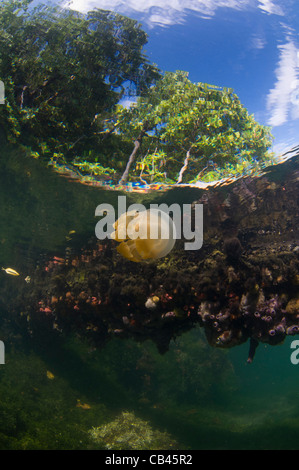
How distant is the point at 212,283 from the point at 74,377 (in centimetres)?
1238

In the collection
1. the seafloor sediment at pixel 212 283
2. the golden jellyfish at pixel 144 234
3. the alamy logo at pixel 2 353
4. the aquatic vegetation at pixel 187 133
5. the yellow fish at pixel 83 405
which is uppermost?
the aquatic vegetation at pixel 187 133

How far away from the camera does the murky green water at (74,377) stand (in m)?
10.6

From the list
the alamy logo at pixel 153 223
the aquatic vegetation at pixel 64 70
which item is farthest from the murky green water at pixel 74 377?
the aquatic vegetation at pixel 64 70

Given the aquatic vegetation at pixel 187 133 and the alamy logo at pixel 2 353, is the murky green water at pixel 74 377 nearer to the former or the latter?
the alamy logo at pixel 2 353

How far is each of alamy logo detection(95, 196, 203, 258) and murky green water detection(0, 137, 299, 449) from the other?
0.66 m

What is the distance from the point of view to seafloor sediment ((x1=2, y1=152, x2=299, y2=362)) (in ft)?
21.3

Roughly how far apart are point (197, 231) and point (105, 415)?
35.4 feet

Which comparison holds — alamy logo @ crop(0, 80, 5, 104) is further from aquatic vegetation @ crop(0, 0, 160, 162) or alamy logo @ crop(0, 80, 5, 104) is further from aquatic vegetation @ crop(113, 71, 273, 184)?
aquatic vegetation @ crop(113, 71, 273, 184)

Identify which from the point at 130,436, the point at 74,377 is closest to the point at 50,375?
the point at 74,377

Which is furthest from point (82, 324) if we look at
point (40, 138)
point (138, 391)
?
point (138, 391)

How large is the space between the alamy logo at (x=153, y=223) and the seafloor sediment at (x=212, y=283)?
0.39 m

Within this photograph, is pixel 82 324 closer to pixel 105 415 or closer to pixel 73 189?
pixel 73 189

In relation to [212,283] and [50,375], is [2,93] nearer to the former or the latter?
[212,283]

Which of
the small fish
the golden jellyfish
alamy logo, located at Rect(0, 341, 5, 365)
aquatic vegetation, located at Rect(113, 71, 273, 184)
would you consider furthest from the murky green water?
the golden jellyfish
